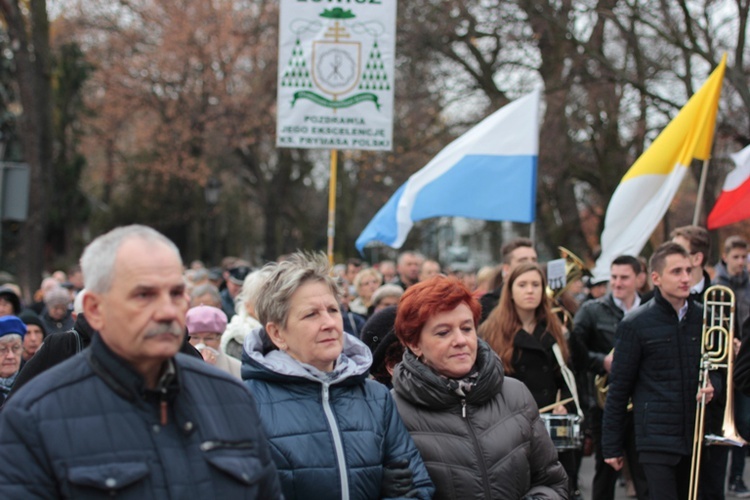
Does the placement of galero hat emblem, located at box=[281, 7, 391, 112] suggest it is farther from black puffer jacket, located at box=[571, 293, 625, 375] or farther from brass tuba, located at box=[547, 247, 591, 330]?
black puffer jacket, located at box=[571, 293, 625, 375]

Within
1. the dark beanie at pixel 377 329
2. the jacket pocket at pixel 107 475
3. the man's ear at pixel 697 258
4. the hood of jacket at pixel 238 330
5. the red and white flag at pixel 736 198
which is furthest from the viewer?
the red and white flag at pixel 736 198

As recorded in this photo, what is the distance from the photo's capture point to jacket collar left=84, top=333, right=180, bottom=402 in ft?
8.17

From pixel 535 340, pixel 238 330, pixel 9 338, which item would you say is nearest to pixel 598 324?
pixel 535 340

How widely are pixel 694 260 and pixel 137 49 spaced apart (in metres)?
24.7

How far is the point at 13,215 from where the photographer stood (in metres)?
10.6

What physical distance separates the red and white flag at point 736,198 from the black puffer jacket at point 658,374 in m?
2.92

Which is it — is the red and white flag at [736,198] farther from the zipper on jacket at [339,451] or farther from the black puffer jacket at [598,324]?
the zipper on jacket at [339,451]

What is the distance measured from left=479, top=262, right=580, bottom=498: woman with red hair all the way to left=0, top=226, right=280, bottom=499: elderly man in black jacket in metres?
3.73

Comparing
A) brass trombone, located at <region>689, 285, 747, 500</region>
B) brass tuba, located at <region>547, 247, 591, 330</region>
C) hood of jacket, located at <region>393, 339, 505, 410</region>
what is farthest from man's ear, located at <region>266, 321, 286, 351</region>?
brass tuba, located at <region>547, 247, 591, 330</region>

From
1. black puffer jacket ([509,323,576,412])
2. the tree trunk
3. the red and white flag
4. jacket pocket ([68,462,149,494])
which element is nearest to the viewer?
jacket pocket ([68,462,149,494])

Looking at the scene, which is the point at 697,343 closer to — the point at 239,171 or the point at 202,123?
the point at 202,123

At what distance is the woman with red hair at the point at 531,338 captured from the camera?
6160mm

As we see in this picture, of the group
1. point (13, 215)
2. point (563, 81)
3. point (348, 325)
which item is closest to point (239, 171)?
point (563, 81)

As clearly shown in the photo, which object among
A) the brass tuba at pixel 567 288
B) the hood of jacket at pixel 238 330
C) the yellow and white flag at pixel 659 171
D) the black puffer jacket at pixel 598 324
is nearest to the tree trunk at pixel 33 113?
the hood of jacket at pixel 238 330
